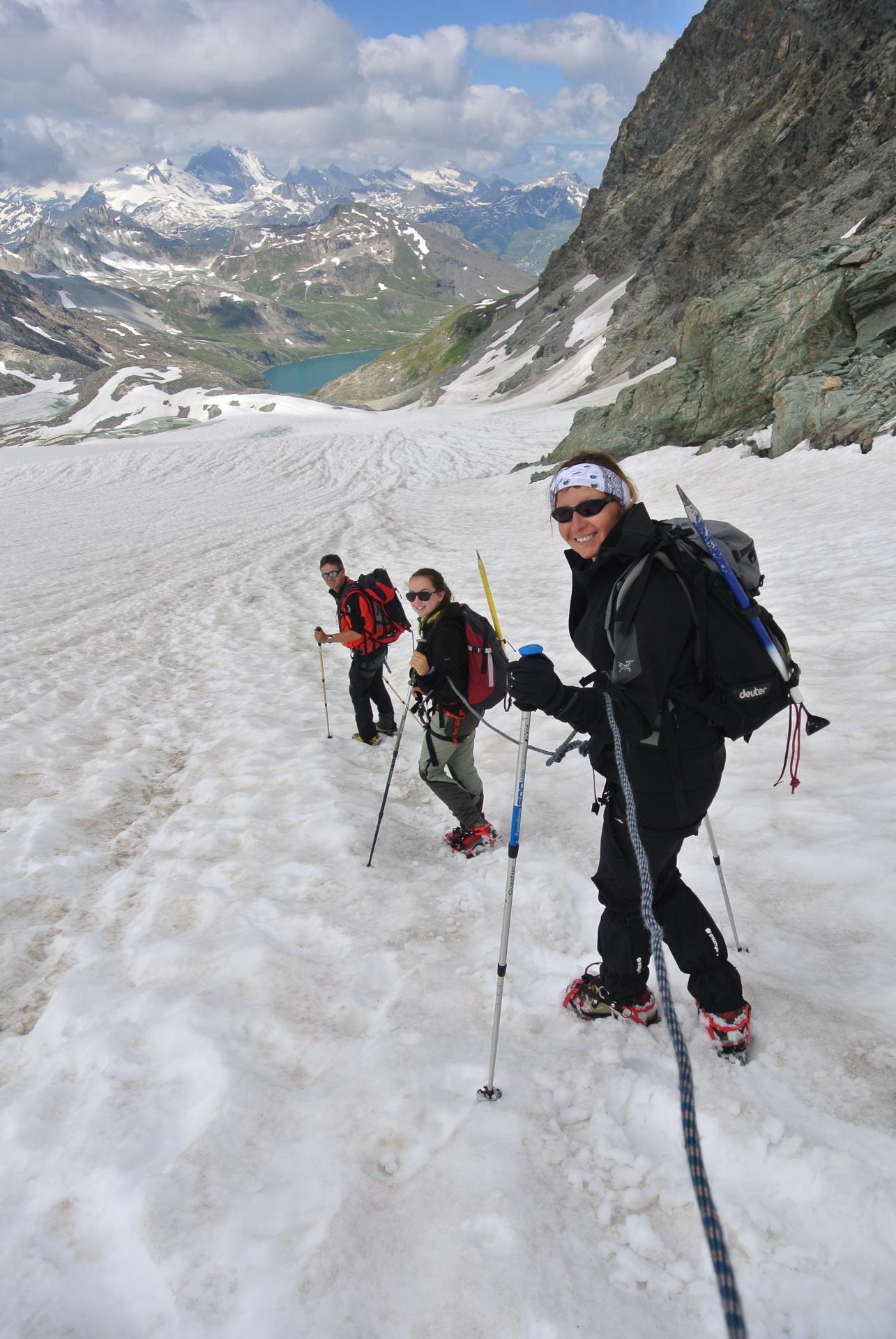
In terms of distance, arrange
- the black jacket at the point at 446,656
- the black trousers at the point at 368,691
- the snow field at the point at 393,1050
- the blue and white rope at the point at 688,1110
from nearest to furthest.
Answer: the blue and white rope at the point at 688,1110 < the snow field at the point at 393,1050 < the black jacket at the point at 446,656 < the black trousers at the point at 368,691

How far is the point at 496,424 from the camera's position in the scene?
49.5 meters

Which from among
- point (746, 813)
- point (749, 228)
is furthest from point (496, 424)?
point (746, 813)

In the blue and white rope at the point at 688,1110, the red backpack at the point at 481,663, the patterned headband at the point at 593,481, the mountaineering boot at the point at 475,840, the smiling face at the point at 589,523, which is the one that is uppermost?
the patterned headband at the point at 593,481

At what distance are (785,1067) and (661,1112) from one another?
634 mm

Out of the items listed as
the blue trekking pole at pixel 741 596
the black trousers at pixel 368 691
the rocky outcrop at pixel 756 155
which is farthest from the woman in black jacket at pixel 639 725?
the rocky outcrop at pixel 756 155

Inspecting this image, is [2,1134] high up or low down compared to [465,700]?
down

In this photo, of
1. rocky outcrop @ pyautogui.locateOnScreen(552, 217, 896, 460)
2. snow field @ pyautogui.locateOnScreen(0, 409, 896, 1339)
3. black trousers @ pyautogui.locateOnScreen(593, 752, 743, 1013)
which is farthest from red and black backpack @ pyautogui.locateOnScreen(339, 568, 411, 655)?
rocky outcrop @ pyautogui.locateOnScreen(552, 217, 896, 460)

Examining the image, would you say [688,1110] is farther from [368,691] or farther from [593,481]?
[368,691]

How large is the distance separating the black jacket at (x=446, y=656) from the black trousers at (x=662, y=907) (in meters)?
2.08

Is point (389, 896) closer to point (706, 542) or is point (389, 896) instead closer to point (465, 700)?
point (465, 700)

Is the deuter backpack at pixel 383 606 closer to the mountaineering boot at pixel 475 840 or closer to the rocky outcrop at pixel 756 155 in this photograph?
the mountaineering boot at pixel 475 840

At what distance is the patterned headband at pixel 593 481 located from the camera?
279cm

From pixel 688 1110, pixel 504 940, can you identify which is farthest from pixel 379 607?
pixel 688 1110

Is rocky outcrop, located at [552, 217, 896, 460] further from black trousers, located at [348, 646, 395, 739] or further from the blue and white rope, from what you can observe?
the blue and white rope
